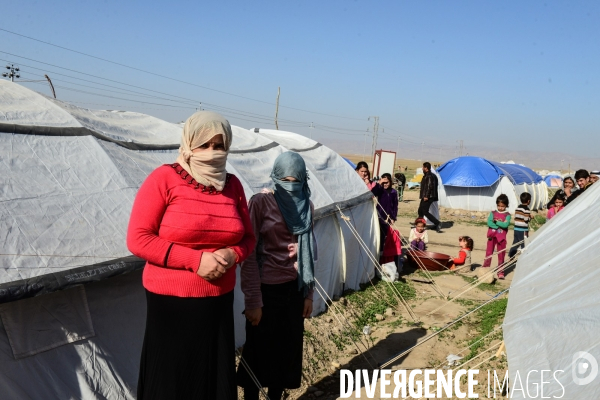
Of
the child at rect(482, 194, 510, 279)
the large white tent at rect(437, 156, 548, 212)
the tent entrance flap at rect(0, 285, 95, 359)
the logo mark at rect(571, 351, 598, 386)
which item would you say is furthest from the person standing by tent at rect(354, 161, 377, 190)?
the large white tent at rect(437, 156, 548, 212)

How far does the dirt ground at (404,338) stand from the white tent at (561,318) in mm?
584

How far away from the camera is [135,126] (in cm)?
536

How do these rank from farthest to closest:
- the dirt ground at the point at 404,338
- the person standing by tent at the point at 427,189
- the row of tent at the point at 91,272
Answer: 1. the person standing by tent at the point at 427,189
2. the dirt ground at the point at 404,338
3. the row of tent at the point at 91,272

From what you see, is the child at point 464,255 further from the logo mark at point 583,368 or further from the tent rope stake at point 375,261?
the logo mark at point 583,368

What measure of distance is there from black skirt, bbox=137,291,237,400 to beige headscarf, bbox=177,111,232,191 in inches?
22.8

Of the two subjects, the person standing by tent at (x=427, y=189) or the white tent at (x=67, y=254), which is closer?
the white tent at (x=67, y=254)

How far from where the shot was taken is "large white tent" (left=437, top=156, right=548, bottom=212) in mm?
19453

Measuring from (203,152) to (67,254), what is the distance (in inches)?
51.2

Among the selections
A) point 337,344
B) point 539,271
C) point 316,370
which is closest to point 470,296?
point 337,344

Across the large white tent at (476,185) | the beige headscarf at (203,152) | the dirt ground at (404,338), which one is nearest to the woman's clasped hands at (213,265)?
→ the beige headscarf at (203,152)

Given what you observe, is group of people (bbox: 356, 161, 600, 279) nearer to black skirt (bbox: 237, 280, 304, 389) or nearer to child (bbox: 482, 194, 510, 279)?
child (bbox: 482, 194, 510, 279)

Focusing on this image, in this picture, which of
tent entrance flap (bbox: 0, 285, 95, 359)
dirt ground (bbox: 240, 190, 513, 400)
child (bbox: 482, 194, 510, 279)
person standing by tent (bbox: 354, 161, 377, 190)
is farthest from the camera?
person standing by tent (bbox: 354, 161, 377, 190)

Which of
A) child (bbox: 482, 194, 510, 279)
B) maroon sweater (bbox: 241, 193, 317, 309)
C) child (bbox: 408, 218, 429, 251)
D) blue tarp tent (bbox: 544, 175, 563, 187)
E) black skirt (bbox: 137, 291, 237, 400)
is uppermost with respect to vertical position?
Result: maroon sweater (bbox: 241, 193, 317, 309)

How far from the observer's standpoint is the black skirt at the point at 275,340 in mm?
3316
